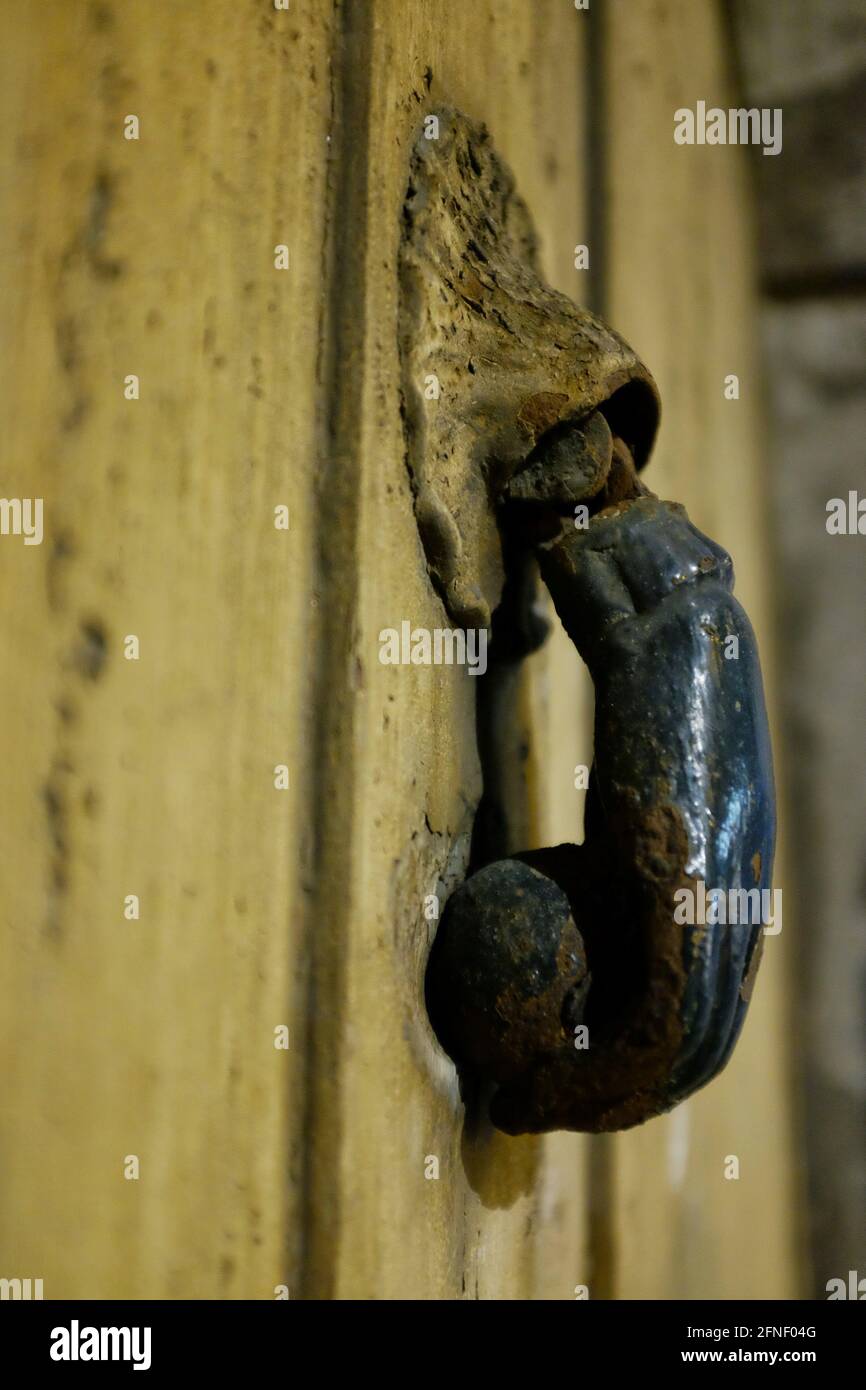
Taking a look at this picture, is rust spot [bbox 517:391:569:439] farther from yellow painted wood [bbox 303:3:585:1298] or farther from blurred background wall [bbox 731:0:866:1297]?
blurred background wall [bbox 731:0:866:1297]

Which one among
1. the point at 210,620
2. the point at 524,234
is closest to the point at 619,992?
the point at 210,620

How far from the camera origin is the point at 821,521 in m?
0.86

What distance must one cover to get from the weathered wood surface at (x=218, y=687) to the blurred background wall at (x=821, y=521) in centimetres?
49

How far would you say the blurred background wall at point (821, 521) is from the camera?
0.82m

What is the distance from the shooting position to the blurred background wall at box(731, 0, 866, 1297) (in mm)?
824

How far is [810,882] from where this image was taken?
839 millimetres

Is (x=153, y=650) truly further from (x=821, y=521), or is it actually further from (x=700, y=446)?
(x=821, y=521)

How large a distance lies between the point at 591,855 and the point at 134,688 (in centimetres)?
16

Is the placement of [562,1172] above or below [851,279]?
below

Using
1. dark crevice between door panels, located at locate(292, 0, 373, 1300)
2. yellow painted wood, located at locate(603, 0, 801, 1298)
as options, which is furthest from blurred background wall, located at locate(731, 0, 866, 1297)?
dark crevice between door panels, located at locate(292, 0, 373, 1300)

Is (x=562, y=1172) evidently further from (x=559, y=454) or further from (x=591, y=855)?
(x=559, y=454)

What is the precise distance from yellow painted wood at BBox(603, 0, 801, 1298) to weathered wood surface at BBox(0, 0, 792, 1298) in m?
0.30

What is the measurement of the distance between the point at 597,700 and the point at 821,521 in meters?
0.55

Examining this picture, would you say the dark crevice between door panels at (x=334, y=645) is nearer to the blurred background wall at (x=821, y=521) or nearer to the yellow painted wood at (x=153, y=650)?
the yellow painted wood at (x=153, y=650)
